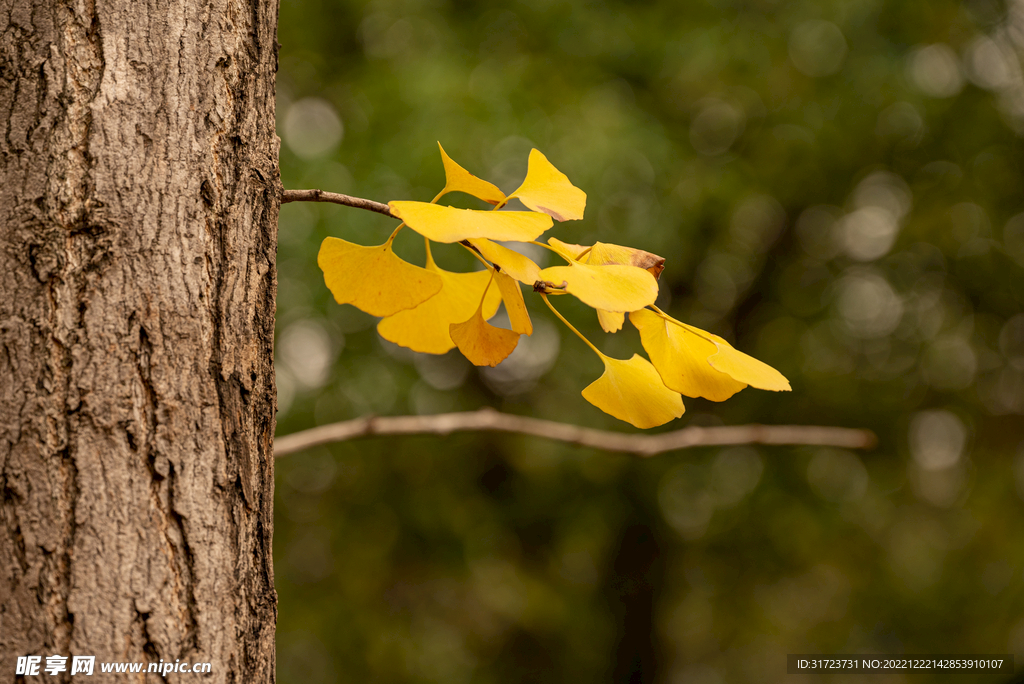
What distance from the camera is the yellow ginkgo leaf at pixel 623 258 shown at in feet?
0.89

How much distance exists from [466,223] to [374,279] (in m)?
0.09

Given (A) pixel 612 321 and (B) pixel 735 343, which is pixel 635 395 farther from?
(B) pixel 735 343

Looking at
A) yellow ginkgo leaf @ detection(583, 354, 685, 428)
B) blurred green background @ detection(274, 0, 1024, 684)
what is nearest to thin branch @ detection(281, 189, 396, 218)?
yellow ginkgo leaf @ detection(583, 354, 685, 428)

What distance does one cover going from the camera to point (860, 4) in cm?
162

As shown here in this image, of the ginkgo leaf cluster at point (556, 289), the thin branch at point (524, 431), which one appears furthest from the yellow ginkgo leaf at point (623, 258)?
the thin branch at point (524, 431)

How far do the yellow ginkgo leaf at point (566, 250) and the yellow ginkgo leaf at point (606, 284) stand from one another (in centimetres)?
3

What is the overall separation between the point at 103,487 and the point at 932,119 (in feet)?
6.96

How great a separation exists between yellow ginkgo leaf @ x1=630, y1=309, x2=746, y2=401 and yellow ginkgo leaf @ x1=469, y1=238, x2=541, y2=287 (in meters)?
0.05

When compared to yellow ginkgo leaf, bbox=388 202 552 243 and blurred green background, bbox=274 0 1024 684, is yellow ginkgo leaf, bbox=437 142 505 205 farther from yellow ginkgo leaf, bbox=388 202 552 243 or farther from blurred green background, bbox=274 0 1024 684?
blurred green background, bbox=274 0 1024 684

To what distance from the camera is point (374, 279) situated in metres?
0.29

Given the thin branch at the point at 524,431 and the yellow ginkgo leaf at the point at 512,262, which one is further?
the thin branch at the point at 524,431

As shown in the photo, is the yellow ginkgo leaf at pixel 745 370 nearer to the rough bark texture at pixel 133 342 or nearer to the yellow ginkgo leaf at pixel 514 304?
the yellow ginkgo leaf at pixel 514 304

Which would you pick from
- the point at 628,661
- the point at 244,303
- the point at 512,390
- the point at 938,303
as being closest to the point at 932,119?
the point at 938,303

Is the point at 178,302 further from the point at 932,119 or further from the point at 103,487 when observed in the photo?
the point at 932,119
